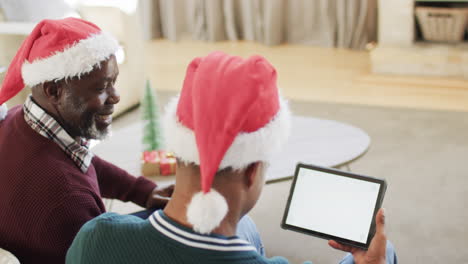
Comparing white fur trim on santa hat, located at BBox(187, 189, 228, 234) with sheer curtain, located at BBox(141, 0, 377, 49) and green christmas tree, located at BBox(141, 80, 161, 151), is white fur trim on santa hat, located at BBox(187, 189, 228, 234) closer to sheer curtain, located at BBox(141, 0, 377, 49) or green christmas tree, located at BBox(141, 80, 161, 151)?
green christmas tree, located at BBox(141, 80, 161, 151)

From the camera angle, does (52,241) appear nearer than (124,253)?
No

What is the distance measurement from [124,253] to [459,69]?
3.22 meters

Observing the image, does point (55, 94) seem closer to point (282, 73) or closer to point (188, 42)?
point (282, 73)

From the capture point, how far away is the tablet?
1.32 m

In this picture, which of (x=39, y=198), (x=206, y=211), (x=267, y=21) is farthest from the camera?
(x=267, y=21)

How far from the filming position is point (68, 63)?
4.46 feet

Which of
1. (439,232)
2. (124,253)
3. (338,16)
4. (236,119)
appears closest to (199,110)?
(236,119)

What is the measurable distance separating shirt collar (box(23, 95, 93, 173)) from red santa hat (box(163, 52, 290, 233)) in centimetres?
45

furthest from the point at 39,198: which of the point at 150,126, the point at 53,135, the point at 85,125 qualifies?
the point at 150,126

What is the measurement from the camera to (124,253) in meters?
0.94

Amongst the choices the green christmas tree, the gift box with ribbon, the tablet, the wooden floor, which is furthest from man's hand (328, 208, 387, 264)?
the wooden floor

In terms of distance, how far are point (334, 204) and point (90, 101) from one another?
0.63 meters

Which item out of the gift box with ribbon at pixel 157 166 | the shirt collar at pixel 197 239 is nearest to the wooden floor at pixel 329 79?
the gift box with ribbon at pixel 157 166

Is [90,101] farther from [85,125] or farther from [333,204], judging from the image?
[333,204]
